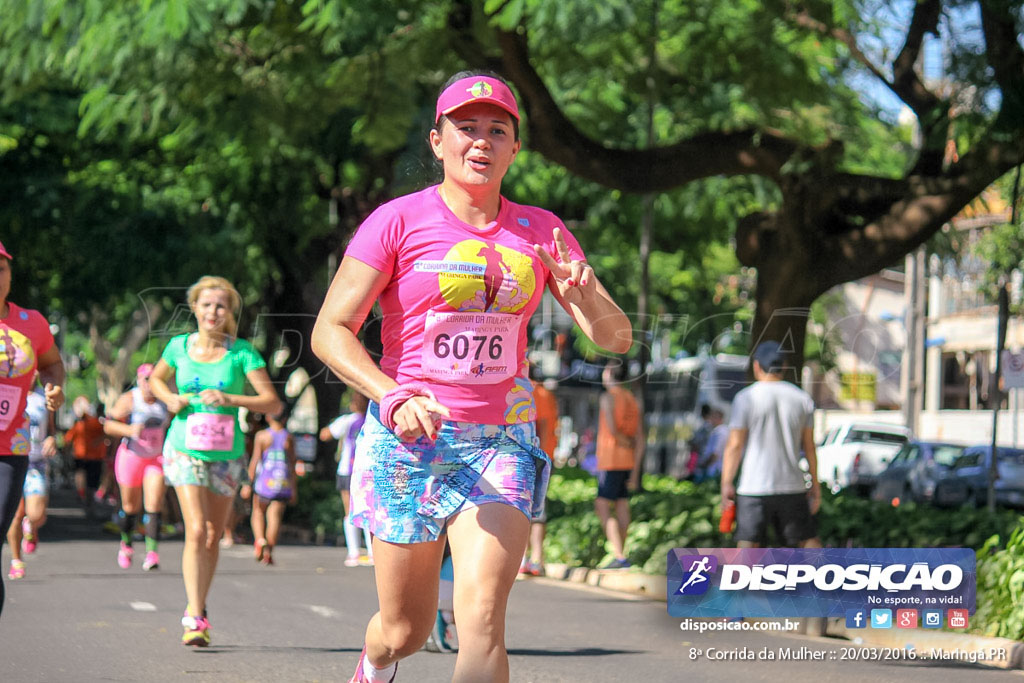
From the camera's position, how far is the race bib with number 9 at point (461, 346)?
442cm

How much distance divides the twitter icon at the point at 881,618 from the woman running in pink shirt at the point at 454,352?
4.23 m

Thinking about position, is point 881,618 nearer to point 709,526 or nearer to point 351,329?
point 709,526

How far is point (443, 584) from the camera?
7648 millimetres

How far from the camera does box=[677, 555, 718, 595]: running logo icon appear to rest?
8.49 meters

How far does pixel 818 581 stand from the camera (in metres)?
8.45

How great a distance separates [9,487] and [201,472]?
57.0 inches

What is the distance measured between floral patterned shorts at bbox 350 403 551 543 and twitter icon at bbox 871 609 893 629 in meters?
4.34

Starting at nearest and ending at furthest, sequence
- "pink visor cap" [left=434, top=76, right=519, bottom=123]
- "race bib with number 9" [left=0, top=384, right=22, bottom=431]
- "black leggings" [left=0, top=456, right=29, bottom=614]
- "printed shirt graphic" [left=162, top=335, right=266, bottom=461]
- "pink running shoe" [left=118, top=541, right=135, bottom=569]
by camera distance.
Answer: "pink visor cap" [left=434, top=76, right=519, bottom=123] → "black leggings" [left=0, top=456, right=29, bottom=614] → "race bib with number 9" [left=0, top=384, right=22, bottom=431] → "printed shirt graphic" [left=162, top=335, right=266, bottom=461] → "pink running shoe" [left=118, top=541, right=135, bottom=569]

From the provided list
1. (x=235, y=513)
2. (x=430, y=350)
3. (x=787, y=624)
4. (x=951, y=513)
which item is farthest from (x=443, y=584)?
(x=235, y=513)

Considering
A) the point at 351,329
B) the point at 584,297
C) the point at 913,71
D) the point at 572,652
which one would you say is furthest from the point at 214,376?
the point at 913,71

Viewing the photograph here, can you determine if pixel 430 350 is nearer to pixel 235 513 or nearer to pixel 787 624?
pixel 787 624

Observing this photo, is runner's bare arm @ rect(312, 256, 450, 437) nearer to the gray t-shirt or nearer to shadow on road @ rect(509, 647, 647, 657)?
shadow on road @ rect(509, 647, 647, 657)

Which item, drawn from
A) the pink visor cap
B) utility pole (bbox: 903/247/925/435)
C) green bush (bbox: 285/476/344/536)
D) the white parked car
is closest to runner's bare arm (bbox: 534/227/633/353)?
the pink visor cap

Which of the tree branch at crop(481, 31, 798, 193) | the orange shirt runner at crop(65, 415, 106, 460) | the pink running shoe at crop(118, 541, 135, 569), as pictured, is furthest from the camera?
the orange shirt runner at crop(65, 415, 106, 460)
